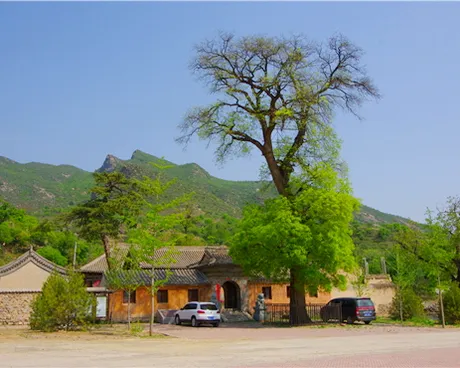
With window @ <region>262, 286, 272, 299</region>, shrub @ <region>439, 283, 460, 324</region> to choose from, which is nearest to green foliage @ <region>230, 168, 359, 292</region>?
shrub @ <region>439, 283, 460, 324</region>

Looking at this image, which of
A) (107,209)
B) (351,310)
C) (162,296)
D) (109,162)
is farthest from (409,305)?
(109,162)

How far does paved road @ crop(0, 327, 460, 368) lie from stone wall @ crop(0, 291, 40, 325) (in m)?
13.5

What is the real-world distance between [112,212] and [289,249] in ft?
61.1

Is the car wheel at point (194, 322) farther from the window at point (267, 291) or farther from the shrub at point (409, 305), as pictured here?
the shrub at point (409, 305)

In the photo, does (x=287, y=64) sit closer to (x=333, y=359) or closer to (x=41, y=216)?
(x=333, y=359)

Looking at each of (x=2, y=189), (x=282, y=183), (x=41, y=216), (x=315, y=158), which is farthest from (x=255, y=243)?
(x=2, y=189)

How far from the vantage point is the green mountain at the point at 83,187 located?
118 m

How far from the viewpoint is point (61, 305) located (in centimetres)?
2758

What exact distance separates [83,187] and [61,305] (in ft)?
427

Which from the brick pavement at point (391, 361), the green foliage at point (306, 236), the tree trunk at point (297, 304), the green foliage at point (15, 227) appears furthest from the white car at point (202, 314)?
the green foliage at point (15, 227)

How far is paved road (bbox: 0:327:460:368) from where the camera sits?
536 inches

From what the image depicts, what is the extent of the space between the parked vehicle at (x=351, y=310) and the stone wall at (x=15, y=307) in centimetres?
1925

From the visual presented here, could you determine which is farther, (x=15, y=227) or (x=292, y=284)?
(x=15, y=227)

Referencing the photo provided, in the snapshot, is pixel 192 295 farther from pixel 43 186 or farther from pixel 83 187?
pixel 83 187
